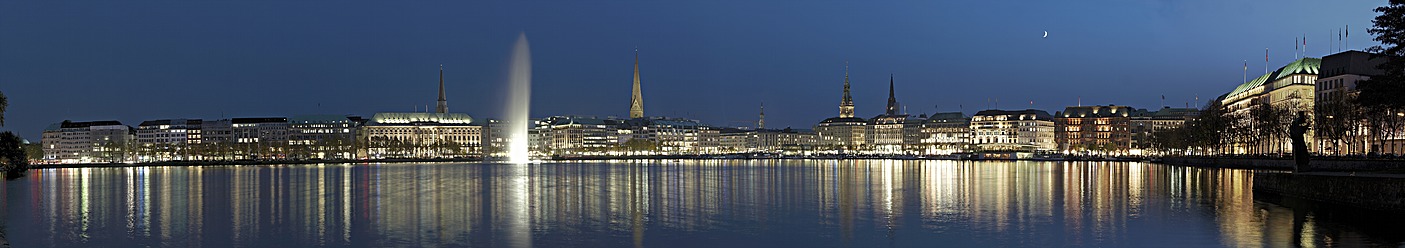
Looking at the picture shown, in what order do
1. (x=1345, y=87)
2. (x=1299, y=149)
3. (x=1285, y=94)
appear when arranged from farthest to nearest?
(x=1285, y=94) → (x=1345, y=87) → (x=1299, y=149)

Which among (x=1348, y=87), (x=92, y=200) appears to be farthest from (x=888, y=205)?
(x=1348, y=87)

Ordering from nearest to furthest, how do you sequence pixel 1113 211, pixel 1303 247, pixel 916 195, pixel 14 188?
1. pixel 1303 247
2. pixel 1113 211
3. pixel 916 195
4. pixel 14 188

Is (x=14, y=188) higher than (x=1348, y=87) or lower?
lower

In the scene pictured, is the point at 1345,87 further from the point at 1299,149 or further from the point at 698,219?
the point at 698,219

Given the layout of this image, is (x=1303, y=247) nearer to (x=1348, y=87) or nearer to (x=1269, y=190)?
(x=1269, y=190)

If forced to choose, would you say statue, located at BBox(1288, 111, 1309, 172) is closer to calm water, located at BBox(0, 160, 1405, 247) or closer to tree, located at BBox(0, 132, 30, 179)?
calm water, located at BBox(0, 160, 1405, 247)

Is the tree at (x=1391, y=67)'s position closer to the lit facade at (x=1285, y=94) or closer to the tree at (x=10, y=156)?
the lit facade at (x=1285, y=94)

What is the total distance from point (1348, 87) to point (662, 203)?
72.0 meters

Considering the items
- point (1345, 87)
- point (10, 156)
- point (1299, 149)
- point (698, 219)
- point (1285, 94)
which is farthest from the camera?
point (1285, 94)

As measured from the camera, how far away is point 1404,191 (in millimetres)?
34562

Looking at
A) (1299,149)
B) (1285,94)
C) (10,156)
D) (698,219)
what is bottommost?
(698,219)

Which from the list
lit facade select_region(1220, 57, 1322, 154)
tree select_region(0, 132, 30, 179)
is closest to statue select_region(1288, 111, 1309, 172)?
lit facade select_region(1220, 57, 1322, 154)

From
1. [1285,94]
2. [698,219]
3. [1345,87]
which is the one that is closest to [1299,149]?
[698,219]

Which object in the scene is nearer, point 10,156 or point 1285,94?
point 10,156
